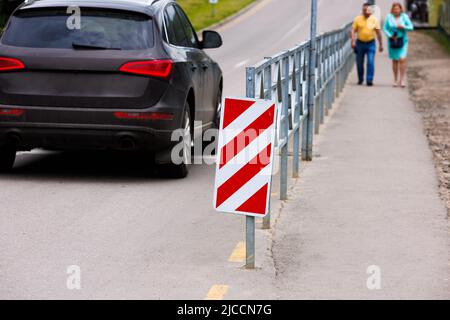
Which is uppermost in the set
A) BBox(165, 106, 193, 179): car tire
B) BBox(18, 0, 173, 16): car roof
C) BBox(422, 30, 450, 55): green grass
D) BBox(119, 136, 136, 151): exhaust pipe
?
BBox(18, 0, 173, 16): car roof

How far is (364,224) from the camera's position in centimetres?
966

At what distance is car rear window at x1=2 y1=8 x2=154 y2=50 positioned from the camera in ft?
36.7

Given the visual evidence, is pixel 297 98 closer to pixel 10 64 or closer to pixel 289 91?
pixel 289 91

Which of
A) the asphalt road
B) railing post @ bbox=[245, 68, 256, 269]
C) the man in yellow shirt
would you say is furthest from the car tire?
the man in yellow shirt

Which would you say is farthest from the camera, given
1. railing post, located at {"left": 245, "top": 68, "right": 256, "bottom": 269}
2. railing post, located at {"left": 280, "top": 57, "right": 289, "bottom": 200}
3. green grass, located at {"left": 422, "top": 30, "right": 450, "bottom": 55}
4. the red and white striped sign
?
green grass, located at {"left": 422, "top": 30, "right": 450, "bottom": 55}

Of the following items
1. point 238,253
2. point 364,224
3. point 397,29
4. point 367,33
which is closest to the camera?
point 238,253

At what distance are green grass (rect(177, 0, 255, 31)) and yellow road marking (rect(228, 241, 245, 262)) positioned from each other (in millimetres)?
38249

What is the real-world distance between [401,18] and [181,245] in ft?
52.8

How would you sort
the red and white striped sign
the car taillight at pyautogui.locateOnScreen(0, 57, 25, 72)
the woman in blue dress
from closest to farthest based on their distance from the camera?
the red and white striped sign, the car taillight at pyautogui.locateOnScreen(0, 57, 25, 72), the woman in blue dress

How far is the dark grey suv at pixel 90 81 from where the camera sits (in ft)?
36.2

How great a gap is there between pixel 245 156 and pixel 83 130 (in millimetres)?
3525

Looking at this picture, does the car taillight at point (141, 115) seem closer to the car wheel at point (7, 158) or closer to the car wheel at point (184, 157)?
the car wheel at point (184, 157)

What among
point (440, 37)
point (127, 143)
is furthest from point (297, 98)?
point (440, 37)

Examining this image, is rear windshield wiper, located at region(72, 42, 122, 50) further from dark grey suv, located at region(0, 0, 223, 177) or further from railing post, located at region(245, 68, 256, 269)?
railing post, located at region(245, 68, 256, 269)
